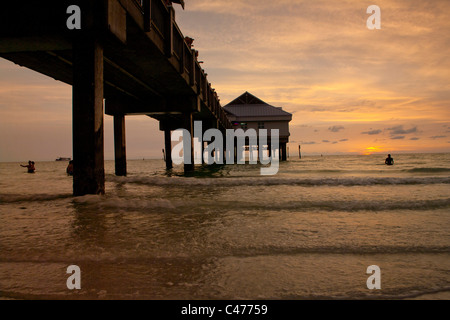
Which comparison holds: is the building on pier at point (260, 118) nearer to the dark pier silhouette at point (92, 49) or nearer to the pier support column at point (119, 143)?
the pier support column at point (119, 143)

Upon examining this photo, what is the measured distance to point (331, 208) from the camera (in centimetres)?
617

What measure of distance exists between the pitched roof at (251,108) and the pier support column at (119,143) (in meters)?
31.2

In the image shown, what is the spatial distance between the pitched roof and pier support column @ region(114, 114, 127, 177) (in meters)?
31.2

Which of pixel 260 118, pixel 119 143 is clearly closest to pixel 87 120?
pixel 119 143

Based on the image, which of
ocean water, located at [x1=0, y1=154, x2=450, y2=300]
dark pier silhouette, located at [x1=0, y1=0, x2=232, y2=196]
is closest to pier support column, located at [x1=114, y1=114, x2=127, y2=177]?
dark pier silhouette, located at [x1=0, y1=0, x2=232, y2=196]

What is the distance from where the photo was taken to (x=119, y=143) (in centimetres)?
2066

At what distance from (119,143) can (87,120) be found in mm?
14175

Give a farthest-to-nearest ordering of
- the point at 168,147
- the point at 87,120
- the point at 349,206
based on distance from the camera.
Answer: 1. the point at 168,147
2. the point at 87,120
3. the point at 349,206

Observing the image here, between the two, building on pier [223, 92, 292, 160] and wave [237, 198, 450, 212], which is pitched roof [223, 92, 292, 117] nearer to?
building on pier [223, 92, 292, 160]

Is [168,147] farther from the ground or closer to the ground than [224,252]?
farther from the ground

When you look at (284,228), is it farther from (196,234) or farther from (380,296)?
(380,296)

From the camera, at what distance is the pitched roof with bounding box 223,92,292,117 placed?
1912 inches

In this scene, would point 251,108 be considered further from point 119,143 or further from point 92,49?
point 92,49

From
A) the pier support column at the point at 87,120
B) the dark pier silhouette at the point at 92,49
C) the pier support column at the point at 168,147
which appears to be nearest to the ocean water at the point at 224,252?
the pier support column at the point at 87,120
